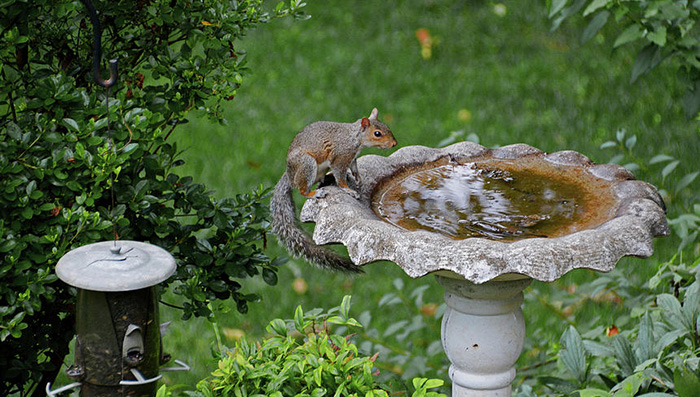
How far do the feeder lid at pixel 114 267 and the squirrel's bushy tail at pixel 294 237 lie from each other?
75 centimetres

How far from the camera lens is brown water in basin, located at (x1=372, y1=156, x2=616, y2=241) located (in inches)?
105

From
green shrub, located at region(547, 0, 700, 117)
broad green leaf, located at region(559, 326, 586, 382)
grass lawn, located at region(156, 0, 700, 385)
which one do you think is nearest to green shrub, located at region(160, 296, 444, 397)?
broad green leaf, located at region(559, 326, 586, 382)

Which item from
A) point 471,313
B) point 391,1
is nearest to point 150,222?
point 471,313

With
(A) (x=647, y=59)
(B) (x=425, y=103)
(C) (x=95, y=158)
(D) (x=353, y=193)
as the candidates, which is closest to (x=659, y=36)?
(A) (x=647, y=59)

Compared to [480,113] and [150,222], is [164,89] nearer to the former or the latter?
[150,222]

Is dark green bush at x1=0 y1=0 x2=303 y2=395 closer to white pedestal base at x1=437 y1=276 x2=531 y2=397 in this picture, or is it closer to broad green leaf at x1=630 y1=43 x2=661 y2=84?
white pedestal base at x1=437 y1=276 x2=531 y2=397

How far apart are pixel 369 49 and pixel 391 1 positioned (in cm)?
113

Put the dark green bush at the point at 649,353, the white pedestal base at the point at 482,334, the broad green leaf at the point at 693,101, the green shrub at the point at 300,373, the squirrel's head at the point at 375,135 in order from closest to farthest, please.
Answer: the green shrub at the point at 300,373 → the dark green bush at the point at 649,353 → the white pedestal base at the point at 482,334 → the squirrel's head at the point at 375,135 → the broad green leaf at the point at 693,101

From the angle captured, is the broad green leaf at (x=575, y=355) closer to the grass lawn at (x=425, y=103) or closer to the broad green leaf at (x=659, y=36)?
the grass lawn at (x=425, y=103)

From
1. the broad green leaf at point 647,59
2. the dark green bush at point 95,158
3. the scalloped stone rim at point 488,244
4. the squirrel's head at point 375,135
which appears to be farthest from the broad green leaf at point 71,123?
the broad green leaf at point 647,59

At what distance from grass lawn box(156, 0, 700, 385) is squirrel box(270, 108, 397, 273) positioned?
4.40ft

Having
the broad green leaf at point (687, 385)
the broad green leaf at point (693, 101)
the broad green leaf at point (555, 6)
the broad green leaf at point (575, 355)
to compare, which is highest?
the broad green leaf at point (555, 6)

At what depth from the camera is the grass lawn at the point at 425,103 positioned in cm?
458

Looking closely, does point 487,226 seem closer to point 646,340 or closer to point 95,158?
point 646,340
